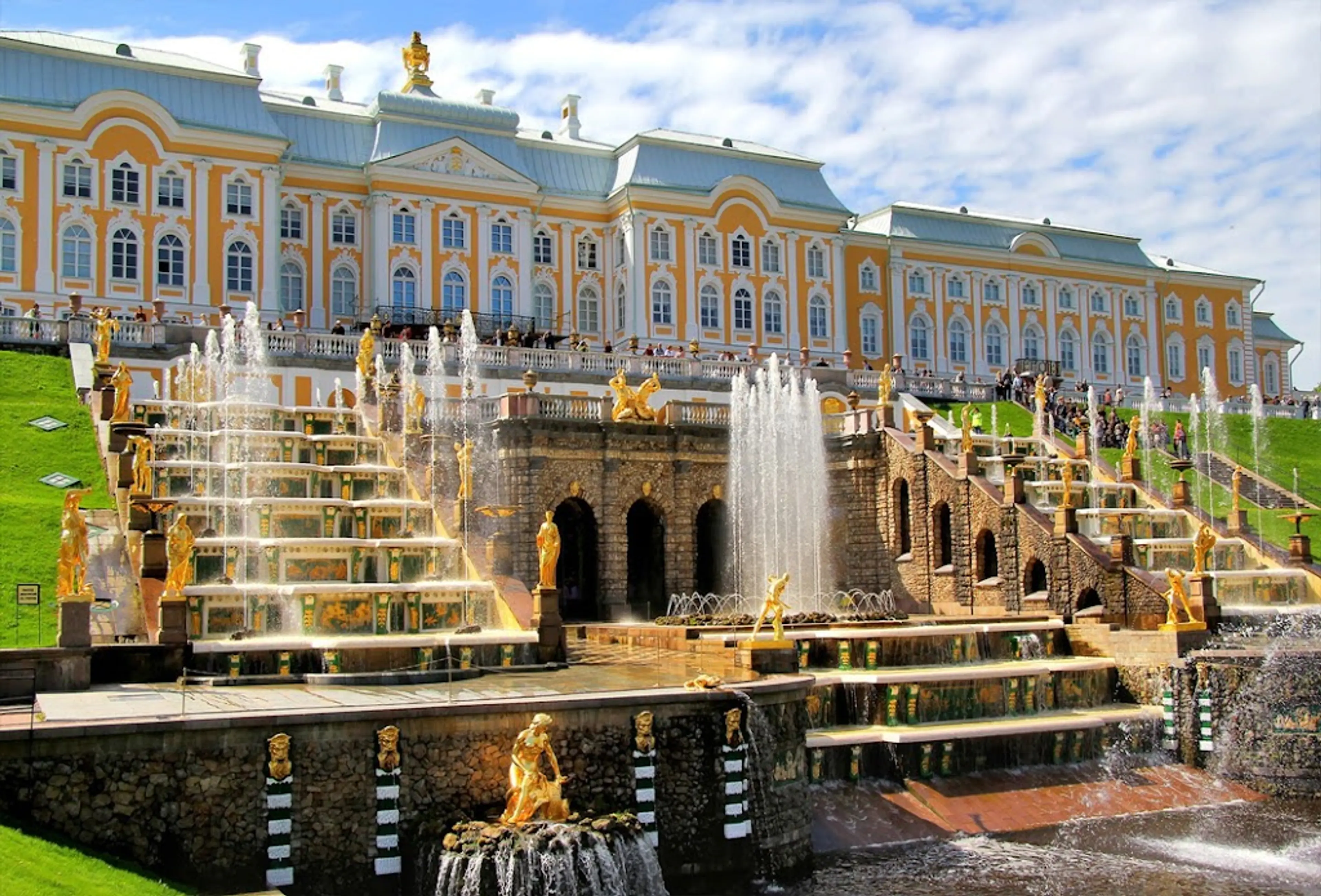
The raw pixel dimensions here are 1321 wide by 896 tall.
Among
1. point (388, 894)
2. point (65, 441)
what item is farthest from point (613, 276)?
point (388, 894)

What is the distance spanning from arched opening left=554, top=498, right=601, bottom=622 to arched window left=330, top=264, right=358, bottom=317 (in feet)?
70.1

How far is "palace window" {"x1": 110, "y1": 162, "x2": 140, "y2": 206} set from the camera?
168 ft

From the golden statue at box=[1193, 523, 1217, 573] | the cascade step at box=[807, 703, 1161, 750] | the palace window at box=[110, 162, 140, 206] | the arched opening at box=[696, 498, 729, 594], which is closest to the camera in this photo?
the cascade step at box=[807, 703, 1161, 750]

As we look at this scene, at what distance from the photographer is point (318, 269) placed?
55938 mm

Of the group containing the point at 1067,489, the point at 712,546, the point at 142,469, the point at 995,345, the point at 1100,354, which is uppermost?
the point at 995,345

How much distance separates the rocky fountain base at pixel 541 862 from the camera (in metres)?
16.0

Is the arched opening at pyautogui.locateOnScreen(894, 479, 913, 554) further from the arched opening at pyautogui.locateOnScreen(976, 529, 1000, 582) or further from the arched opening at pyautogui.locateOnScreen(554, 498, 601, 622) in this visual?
the arched opening at pyautogui.locateOnScreen(554, 498, 601, 622)

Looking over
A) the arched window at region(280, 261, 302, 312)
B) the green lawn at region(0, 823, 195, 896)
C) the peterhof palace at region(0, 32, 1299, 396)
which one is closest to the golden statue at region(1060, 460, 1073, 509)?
the green lawn at region(0, 823, 195, 896)

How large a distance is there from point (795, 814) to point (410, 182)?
41.4m

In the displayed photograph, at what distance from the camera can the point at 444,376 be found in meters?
43.9

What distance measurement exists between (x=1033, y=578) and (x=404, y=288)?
30233 millimetres

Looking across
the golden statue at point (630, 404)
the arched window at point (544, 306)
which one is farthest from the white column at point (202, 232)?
the golden statue at point (630, 404)

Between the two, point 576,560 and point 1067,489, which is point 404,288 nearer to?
point 576,560

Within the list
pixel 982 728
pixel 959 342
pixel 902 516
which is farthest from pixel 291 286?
pixel 982 728
